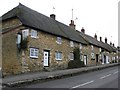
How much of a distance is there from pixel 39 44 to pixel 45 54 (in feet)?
6.87

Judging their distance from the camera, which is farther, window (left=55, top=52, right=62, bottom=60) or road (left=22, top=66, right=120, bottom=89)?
window (left=55, top=52, right=62, bottom=60)

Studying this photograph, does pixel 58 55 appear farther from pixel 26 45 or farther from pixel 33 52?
pixel 26 45

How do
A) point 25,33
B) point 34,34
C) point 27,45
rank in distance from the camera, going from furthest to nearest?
1. point 34,34
2. point 25,33
3. point 27,45

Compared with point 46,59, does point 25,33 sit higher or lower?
higher

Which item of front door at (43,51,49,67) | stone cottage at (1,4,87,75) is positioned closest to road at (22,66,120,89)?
stone cottage at (1,4,87,75)

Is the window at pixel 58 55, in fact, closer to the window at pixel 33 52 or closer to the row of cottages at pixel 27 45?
the row of cottages at pixel 27 45

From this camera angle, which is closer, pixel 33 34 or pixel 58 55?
pixel 33 34

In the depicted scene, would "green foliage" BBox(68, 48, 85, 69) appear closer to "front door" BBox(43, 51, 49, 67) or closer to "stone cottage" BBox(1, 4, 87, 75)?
"stone cottage" BBox(1, 4, 87, 75)

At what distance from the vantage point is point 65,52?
113ft

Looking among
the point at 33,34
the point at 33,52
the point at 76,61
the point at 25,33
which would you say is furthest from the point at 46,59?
the point at 76,61

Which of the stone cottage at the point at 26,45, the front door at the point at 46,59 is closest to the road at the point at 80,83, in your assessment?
the stone cottage at the point at 26,45

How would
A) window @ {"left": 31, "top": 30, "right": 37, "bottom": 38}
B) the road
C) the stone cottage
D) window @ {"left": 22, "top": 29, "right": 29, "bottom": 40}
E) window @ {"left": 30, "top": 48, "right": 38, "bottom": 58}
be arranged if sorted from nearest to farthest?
the road < the stone cottage < window @ {"left": 22, "top": 29, "right": 29, "bottom": 40} < window @ {"left": 30, "top": 48, "right": 38, "bottom": 58} < window @ {"left": 31, "top": 30, "right": 37, "bottom": 38}

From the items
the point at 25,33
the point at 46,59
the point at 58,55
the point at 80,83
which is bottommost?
the point at 80,83

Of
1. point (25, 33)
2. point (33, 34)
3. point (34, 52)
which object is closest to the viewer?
point (25, 33)
